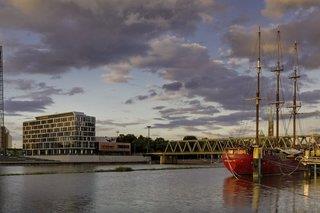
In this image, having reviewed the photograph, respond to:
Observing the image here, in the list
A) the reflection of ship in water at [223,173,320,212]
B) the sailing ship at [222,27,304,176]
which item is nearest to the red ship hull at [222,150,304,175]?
the sailing ship at [222,27,304,176]

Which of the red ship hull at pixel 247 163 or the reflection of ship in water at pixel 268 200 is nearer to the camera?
the reflection of ship in water at pixel 268 200

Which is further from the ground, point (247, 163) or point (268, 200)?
point (247, 163)

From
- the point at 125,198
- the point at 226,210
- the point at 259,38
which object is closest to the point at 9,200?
the point at 125,198

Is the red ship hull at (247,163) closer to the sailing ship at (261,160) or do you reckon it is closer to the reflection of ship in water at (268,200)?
the sailing ship at (261,160)

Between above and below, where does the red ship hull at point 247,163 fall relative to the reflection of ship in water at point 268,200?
above

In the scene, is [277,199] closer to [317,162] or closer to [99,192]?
[99,192]

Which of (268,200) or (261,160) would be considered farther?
(261,160)

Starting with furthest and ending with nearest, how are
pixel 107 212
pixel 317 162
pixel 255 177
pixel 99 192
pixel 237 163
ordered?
pixel 237 163, pixel 317 162, pixel 255 177, pixel 99 192, pixel 107 212

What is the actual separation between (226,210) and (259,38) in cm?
7781

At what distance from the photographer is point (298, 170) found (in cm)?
14475

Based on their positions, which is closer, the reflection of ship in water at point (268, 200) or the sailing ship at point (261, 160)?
the reflection of ship in water at point (268, 200)

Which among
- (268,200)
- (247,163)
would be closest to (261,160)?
(247,163)

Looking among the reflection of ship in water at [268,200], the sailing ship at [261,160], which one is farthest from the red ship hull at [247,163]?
the reflection of ship in water at [268,200]

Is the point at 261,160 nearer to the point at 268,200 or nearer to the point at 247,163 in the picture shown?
the point at 247,163
